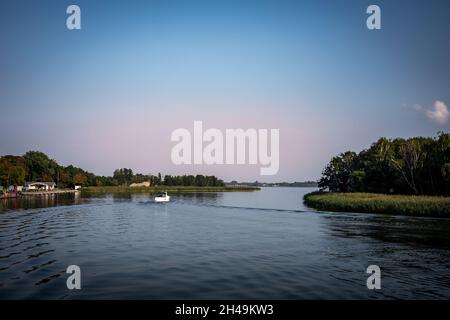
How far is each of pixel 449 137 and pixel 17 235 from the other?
82.1 meters

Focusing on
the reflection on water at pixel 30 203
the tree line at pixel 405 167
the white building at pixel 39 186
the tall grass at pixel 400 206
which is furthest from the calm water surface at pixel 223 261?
the white building at pixel 39 186

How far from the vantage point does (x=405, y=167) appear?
92500mm

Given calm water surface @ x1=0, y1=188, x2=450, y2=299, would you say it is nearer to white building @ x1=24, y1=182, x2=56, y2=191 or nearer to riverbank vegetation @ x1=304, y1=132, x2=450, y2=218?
riverbank vegetation @ x1=304, y1=132, x2=450, y2=218

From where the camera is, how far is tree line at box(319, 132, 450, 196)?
81312mm

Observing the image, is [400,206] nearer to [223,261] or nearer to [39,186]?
[223,261]

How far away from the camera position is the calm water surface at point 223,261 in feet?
61.5

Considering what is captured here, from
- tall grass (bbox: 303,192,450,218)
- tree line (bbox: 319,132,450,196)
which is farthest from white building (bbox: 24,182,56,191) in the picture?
tall grass (bbox: 303,192,450,218)

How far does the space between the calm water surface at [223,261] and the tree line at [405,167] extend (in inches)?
1647

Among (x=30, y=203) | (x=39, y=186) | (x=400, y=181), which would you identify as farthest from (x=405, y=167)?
(x=39, y=186)

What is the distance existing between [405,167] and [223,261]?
80662 millimetres

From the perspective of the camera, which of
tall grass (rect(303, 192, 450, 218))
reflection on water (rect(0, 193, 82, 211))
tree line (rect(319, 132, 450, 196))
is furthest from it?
tree line (rect(319, 132, 450, 196))

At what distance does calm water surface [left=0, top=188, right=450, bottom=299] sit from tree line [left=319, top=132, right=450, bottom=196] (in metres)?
41.8
